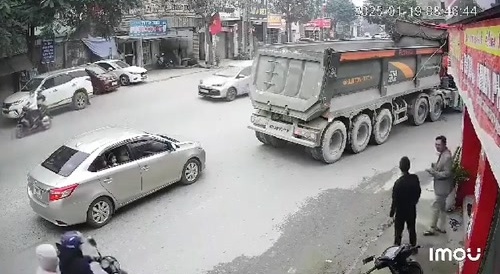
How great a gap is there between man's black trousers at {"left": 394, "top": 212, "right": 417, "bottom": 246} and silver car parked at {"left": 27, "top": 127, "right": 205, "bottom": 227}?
393 centimetres

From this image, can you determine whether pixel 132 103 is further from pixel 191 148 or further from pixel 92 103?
pixel 191 148

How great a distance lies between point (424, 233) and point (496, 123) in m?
4.04

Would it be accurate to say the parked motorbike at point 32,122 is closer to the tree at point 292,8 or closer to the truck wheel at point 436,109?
the truck wheel at point 436,109

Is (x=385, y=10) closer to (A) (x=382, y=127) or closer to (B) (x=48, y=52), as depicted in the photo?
(A) (x=382, y=127)

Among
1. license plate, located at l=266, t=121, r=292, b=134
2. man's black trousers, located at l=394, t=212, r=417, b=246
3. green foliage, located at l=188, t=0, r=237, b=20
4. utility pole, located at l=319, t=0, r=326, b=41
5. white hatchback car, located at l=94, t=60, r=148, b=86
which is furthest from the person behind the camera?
utility pole, located at l=319, t=0, r=326, b=41

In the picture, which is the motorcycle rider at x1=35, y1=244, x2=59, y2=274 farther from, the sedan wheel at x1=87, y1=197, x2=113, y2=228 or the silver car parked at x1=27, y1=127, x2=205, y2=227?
the sedan wheel at x1=87, y1=197, x2=113, y2=228

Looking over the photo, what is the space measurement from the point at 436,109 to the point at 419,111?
2.75ft

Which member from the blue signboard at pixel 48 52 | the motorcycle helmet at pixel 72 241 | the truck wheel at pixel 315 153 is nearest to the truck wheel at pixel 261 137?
the truck wheel at pixel 315 153

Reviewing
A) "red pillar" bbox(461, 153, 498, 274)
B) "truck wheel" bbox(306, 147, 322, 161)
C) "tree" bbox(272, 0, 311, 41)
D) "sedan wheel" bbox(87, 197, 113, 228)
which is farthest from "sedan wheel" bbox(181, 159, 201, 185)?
"tree" bbox(272, 0, 311, 41)

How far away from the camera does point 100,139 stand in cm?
777

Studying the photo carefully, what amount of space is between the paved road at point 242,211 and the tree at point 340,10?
3781cm

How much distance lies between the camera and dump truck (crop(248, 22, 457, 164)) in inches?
380

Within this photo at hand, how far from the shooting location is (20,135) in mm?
12703

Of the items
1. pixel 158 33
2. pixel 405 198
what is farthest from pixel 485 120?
pixel 158 33
